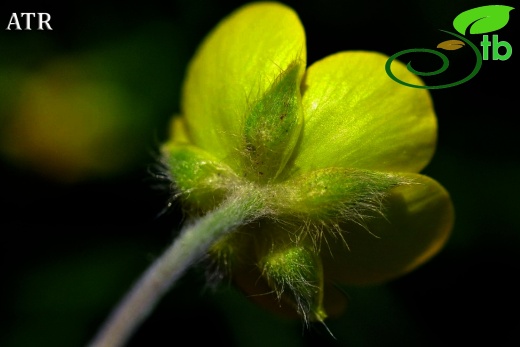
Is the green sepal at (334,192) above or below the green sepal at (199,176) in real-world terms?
above

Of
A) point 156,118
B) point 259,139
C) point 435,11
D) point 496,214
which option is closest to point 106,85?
point 156,118

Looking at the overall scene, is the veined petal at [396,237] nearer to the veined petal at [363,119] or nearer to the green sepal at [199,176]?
the veined petal at [363,119]

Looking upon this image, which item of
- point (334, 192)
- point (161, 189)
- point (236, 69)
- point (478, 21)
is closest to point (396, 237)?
point (334, 192)

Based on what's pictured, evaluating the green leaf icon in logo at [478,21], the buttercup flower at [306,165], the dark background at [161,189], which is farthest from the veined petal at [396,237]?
Result: the dark background at [161,189]

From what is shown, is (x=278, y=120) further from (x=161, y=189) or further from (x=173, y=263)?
(x=161, y=189)

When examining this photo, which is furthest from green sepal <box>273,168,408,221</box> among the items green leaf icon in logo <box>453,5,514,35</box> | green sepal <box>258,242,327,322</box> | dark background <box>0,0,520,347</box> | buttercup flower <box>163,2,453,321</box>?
dark background <box>0,0,520,347</box>
